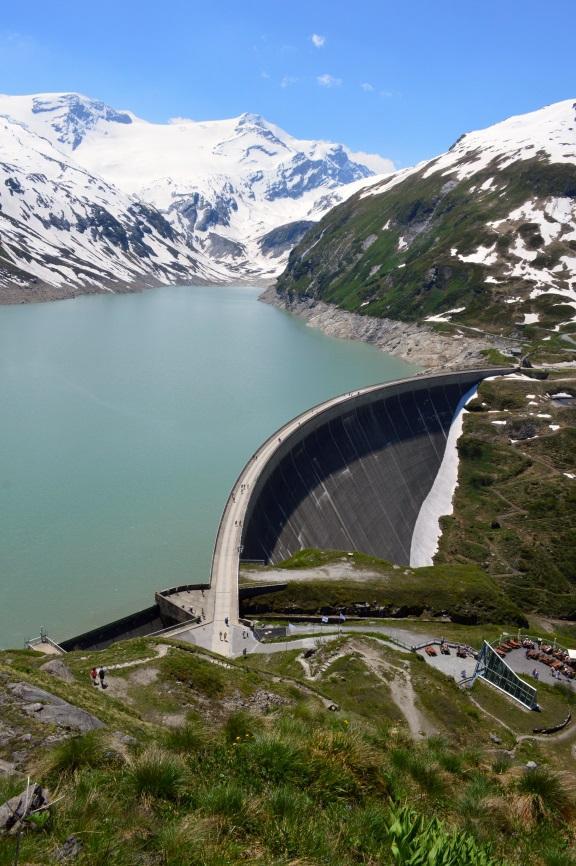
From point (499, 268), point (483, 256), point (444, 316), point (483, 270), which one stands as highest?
point (483, 256)

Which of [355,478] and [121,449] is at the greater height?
[121,449]

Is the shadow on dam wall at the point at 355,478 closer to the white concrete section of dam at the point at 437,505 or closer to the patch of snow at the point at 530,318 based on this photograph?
the white concrete section of dam at the point at 437,505

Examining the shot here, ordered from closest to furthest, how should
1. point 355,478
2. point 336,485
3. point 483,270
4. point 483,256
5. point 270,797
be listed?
point 270,797, point 336,485, point 355,478, point 483,270, point 483,256

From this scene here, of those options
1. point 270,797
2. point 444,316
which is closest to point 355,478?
point 270,797

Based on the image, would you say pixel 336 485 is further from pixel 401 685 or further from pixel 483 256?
pixel 483 256

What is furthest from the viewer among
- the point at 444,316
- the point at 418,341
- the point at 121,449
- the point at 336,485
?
the point at 444,316

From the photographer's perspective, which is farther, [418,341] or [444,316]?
[444,316]
